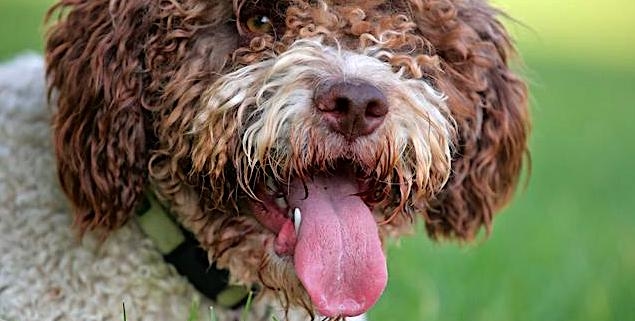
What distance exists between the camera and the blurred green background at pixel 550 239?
18.3ft

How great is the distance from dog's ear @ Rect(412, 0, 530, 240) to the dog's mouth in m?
0.48

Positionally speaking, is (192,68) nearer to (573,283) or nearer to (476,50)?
(476,50)

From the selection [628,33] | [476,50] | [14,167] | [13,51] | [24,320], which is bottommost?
[628,33]

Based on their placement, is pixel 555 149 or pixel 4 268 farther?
pixel 555 149

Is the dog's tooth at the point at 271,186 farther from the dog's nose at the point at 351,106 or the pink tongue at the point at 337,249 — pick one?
the dog's nose at the point at 351,106

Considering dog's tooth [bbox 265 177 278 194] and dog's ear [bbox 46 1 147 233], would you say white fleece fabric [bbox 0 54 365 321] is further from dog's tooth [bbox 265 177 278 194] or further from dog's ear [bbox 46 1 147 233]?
dog's tooth [bbox 265 177 278 194]

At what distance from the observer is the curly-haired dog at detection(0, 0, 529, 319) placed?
12.4ft

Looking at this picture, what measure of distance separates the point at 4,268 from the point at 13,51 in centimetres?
658

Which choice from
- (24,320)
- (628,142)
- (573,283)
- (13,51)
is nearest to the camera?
(24,320)

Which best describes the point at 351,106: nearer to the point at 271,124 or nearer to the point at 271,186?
the point at 271,124

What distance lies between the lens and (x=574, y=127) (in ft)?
39.0

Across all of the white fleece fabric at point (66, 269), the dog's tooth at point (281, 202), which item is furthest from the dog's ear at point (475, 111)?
the white fleece fabric at point (66, 269)

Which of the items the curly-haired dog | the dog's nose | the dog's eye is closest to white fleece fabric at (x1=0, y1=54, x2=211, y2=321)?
the curly-haired dog

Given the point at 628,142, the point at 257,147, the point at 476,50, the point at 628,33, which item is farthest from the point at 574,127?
the point at 628,33
